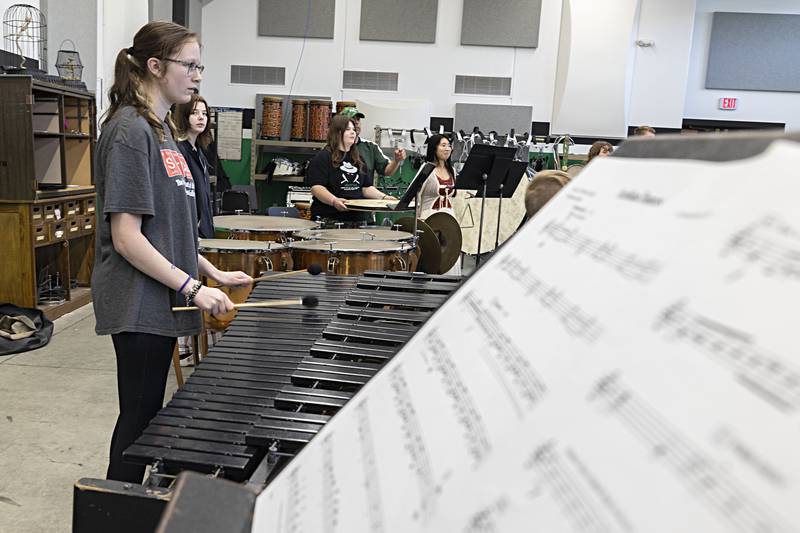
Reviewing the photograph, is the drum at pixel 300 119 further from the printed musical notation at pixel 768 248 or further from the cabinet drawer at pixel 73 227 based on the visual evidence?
the printed musical notation at pixel 768 248

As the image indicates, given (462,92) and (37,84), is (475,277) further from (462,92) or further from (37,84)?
(462,92)

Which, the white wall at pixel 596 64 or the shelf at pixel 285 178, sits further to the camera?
the white wall at pixel 596 64

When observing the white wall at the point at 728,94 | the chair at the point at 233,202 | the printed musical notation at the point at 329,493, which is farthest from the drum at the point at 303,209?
the printed musical notation at the point at 329,493

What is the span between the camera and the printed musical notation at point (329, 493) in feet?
2.26

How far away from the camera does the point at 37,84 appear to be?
188 inches

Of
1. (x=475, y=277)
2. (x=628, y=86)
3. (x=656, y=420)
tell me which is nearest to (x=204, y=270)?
(x=475, y=277)

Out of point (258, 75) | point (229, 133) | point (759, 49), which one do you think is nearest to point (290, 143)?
point (229, 133)

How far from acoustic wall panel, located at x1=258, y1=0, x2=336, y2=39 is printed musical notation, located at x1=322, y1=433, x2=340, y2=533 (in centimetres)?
939

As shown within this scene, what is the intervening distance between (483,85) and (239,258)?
261 inches

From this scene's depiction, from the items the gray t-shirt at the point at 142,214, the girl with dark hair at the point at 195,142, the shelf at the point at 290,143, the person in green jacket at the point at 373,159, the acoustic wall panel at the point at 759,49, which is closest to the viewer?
the gray t-shirt at the point at 142,214

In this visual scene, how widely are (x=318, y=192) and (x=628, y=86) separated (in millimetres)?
6027

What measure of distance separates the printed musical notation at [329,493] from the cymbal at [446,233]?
485 centimetres

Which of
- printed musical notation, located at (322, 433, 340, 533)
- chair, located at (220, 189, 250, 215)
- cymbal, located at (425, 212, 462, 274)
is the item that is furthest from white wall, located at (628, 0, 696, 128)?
printed musical notation, located at (322, 433, 340, 533)

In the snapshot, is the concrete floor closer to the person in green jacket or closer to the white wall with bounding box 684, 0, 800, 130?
the person in green jacket
